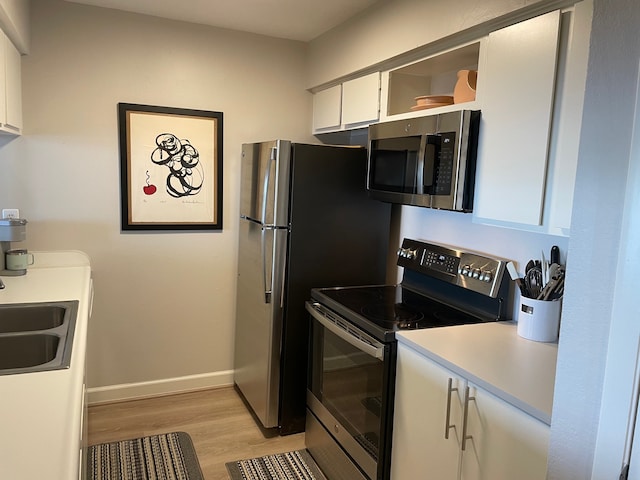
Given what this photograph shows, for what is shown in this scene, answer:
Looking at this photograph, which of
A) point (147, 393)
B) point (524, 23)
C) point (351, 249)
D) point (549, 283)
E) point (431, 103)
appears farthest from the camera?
point (147, 393)

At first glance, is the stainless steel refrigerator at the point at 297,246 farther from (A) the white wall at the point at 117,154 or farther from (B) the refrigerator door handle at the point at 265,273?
(A) the white wall at the point at 117,154

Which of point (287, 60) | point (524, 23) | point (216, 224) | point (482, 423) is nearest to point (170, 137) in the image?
point (216, 224)

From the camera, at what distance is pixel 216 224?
3309mm

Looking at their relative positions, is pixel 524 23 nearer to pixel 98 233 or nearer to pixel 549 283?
pixel 549 283

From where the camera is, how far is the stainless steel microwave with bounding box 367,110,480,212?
1971 mm

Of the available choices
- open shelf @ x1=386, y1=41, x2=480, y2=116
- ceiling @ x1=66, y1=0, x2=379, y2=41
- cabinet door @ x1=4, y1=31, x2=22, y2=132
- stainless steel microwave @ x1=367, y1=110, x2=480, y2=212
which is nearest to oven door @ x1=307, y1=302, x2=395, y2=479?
stainless steel microwave @ x1=367, y1=110, x2=480, y2=212

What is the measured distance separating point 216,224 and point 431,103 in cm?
167

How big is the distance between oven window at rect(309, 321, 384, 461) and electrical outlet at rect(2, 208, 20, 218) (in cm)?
179

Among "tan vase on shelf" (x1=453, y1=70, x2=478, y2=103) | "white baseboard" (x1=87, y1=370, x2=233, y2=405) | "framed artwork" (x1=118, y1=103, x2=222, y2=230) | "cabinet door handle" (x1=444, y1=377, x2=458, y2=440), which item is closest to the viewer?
"cabinet door handle" (x1=444, y1=377, x2=458, y2=440)

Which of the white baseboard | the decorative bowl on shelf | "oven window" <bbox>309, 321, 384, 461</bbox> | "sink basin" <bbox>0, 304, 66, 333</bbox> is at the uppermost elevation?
the decorative bowl on shelf

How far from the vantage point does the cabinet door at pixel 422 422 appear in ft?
5.37

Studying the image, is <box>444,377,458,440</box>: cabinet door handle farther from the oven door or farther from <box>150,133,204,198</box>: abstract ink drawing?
<box>150,133,204,198</box>: abstract ink drawing

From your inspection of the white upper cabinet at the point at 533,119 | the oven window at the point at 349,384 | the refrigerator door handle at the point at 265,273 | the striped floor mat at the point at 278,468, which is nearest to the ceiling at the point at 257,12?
the white upper cabinet at the point at 533,119

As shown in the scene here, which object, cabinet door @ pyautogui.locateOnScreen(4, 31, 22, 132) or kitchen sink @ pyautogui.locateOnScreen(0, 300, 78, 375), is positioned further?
cabinet door @ pyautogui.locateOnScreen(4, 31, 22, 132)
